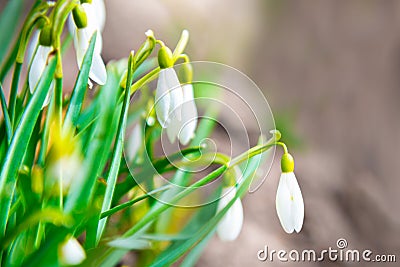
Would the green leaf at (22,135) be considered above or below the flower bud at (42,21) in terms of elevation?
below

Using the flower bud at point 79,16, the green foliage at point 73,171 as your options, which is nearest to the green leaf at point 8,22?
the green foliage at point 73,171

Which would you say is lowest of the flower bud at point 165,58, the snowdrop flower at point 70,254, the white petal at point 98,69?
Answer: the snowdrop flower at point 70,254

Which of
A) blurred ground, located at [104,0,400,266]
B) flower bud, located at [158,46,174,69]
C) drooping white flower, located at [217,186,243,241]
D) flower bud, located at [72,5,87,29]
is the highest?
flower bud, located at [72,5,87,29]

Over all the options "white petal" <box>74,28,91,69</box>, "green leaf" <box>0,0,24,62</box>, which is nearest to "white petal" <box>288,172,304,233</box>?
"white petal" <box>74,28,91,69</box>

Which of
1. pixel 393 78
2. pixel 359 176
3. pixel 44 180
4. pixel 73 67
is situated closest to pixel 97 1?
pixel 44 180

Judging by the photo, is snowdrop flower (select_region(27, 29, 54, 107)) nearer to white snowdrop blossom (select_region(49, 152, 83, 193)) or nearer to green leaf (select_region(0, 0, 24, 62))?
white snowdrop blossom (select_region(49, 152, 83, 193))

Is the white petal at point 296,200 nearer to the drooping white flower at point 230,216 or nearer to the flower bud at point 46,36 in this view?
the drooping white flower at point 230,216

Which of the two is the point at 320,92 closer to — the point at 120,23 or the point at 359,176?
the point at 359,176
